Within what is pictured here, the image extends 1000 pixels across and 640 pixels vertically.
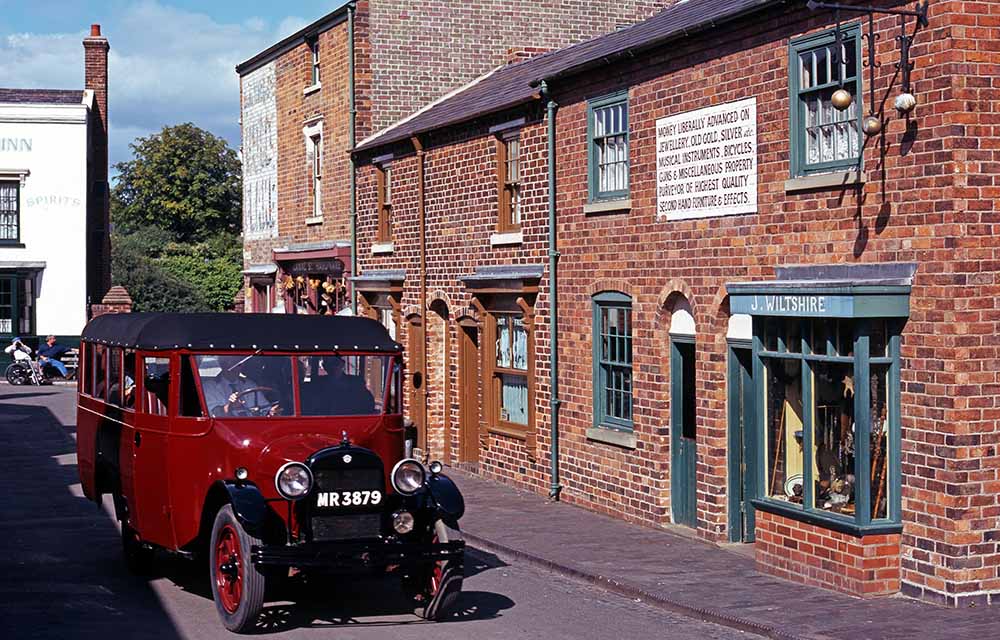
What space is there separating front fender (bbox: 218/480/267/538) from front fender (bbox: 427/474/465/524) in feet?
4.75

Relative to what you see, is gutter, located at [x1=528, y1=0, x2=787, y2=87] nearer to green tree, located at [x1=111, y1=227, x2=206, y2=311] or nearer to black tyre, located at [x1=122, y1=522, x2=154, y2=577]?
black tyre, located at [x1=122, y1=522, x2=154, y2=577]

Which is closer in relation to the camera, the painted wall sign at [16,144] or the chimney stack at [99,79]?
the painted wall sign at [16,144]

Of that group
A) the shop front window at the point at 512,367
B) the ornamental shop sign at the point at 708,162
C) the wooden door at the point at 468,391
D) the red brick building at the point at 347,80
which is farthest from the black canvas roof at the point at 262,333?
the red brick building at the point at 347,80

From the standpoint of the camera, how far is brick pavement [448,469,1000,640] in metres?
10.8

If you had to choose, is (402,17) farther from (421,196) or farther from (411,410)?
(411,410)

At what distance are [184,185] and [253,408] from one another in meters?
68.5

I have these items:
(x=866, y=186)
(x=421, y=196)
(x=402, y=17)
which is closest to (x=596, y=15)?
(x=402, y=17)

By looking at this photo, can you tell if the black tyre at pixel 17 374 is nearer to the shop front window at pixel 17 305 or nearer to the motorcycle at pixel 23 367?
the motorcycle at pixel 23 367

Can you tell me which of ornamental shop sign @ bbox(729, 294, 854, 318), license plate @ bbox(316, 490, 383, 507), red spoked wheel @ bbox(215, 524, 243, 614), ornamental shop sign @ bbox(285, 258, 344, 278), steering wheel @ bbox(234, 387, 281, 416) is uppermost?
ornamental shop sign @ bbox(285, 258, 344, 278)

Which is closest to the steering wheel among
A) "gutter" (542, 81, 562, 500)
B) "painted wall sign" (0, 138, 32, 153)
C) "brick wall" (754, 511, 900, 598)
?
"brick wall" (754, 511, 900, 598)

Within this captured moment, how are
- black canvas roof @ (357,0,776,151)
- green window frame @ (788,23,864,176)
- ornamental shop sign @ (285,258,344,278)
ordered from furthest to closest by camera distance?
ornamental shop sign @ (285,258,344,278), black canvas roof @ (357,0,776,151), green window frame @ (788,23,864,176)

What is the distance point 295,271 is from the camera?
31.9 m

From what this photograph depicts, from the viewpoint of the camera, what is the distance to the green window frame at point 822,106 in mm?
12609

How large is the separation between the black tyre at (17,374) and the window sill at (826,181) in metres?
32.8
